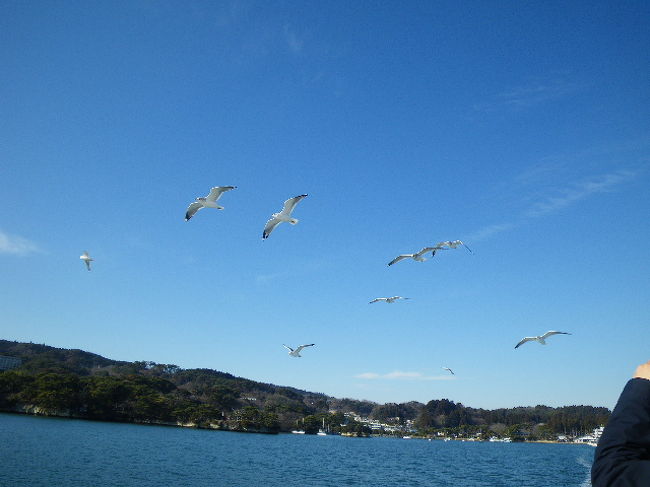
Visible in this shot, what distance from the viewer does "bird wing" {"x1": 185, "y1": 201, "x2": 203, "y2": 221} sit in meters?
17.6

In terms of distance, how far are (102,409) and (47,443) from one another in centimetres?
4756

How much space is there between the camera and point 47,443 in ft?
120

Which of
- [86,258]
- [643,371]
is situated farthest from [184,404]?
[643,371]

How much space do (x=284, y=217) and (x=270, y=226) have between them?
721 mm

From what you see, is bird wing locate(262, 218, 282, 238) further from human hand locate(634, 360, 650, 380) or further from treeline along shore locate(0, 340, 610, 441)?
treeline along shore locate(0, 340, 610, 441)

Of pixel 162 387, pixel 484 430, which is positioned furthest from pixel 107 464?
pixel 484 430

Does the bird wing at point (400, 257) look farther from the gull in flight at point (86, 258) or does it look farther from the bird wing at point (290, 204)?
the gull in flight at point (86, 258)

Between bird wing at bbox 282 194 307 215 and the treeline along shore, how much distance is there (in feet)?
230

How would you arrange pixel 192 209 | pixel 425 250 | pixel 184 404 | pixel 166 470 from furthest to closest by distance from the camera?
pixel 184 404 < pixel 166 470 < pixel 425 250 < pixel 192 209

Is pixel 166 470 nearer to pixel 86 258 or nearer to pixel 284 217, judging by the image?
pixel 86 258

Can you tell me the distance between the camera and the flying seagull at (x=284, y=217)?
1619cm

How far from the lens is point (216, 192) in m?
17.0

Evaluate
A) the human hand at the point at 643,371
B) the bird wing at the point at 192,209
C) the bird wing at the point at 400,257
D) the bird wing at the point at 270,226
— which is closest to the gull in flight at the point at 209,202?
the bird wing at the point at 192,209

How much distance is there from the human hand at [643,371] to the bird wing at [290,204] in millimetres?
14370
